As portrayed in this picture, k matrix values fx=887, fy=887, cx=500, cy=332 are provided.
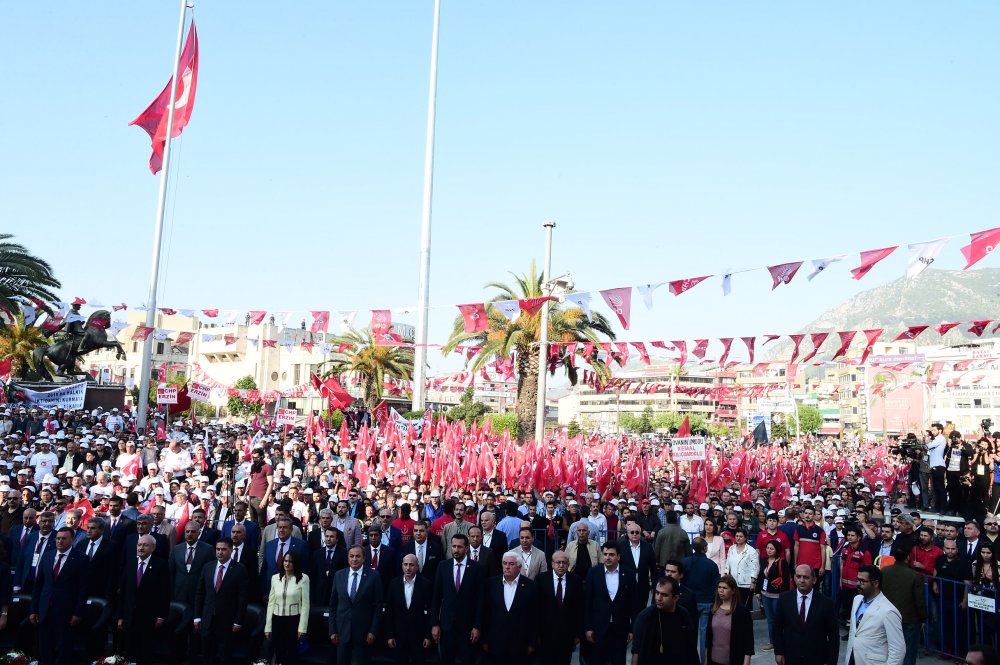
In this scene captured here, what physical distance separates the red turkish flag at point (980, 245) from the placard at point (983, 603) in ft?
17.8

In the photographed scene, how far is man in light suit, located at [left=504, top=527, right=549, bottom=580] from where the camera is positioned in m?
8.44

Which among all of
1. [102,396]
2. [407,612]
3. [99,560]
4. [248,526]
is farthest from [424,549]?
[102,396]

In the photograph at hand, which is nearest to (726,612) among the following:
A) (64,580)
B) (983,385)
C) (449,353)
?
(64,580)

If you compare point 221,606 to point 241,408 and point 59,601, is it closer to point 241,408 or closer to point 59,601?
point 59,601

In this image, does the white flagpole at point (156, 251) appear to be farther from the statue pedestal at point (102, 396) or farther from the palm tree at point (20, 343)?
the palm tree at point (20, 343)

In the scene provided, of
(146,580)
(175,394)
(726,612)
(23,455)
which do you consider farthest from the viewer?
(175,394)

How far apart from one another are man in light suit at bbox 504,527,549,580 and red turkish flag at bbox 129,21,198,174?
19560mm

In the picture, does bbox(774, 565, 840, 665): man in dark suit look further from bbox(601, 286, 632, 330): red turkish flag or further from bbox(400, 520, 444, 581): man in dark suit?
bbox(601, 286, 632, 330): red turkish flag

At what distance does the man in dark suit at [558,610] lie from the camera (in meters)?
7.63

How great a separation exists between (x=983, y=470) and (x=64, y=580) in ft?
53.3

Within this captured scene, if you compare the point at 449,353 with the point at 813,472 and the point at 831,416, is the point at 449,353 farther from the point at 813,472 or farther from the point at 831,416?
the point at 831,416

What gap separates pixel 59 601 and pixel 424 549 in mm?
3515

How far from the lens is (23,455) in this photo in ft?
50.9

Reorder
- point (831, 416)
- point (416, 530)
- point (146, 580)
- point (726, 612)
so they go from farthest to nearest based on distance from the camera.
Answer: point (831, 416) < point (416, 530) < point (146, 580) < point (726, 612)
